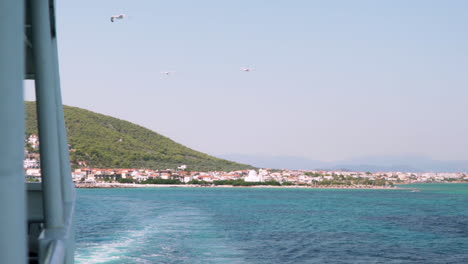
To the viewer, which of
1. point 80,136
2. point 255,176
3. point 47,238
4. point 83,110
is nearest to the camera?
point 47,238

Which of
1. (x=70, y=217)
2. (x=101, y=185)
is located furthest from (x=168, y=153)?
(x=70, y=217)

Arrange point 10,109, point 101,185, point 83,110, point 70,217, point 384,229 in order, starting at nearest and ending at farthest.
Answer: point 10,109 < point 70,217 < point 384,229 < point 101,185 < point 83,110

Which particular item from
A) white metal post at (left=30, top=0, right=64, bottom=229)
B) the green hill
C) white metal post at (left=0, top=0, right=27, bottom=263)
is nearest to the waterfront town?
the green hill

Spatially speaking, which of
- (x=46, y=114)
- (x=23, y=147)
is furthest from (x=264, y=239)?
(x=23, y=147)

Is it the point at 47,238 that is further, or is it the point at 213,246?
the point at 213,246

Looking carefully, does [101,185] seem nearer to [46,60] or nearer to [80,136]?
[80,136]

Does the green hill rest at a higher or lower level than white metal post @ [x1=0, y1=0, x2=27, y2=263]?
higher

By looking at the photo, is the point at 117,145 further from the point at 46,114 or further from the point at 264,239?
the point at 46,114

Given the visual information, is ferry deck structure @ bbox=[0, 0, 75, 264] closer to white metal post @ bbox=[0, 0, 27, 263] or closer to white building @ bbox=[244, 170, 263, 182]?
white metal post @ bbox=[0, 0, 27, 263]

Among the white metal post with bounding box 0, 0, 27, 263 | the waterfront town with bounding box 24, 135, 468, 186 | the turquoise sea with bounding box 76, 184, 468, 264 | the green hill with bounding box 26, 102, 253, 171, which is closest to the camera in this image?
the white metal post with bounding box 0, 0, 27, 263
